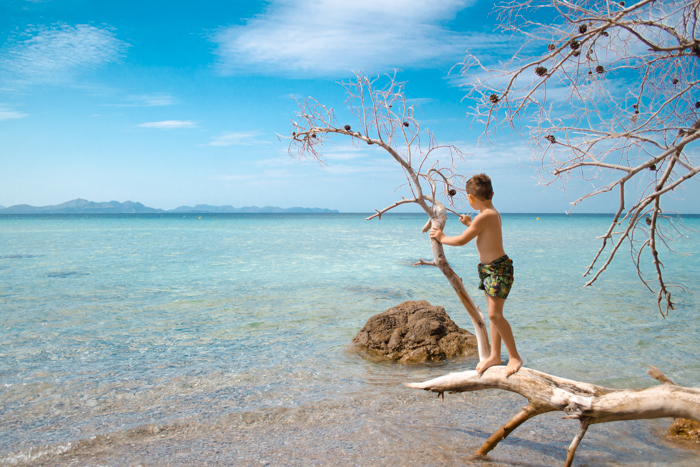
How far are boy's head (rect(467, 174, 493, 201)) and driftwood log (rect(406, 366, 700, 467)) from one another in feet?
5.33

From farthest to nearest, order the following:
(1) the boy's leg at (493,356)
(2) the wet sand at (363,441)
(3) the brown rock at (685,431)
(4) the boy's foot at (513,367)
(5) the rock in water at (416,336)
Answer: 1. (5) the rock in water at (416,336)
2. (3) the brown rock at (685,431)
3. (2) the wet sand at (363,441)
4. (1) the boy's leg at (493,356)
5. (4) the boy's foot at (513,367)

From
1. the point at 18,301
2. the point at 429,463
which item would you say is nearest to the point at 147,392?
the point at 429,463

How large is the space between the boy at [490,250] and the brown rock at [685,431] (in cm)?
280

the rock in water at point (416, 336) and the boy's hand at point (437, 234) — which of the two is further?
the rock in water at point (416, 336)

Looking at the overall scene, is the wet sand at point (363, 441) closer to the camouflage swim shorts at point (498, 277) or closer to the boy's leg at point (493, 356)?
the boy's leg at point (493, 356)

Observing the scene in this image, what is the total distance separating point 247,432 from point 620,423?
15.5 ft

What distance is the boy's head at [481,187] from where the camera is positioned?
396 centimetres

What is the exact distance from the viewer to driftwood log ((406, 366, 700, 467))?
11.6ft

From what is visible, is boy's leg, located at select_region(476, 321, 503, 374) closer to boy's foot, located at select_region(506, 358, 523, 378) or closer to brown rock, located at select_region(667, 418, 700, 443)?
boy's foot, located at select_region(506, 358, 523, 378)

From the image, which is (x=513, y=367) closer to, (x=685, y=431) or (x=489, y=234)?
(x=489, y=234)

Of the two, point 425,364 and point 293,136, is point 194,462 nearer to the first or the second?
point 293,136

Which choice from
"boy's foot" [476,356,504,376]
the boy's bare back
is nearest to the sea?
"boy's foot" [476,356,504,376]

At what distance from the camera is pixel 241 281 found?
1700 cm

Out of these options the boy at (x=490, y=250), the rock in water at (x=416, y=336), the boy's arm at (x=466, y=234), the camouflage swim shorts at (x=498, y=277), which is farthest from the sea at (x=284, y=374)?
the boy's arm at (x=466, y=234)
